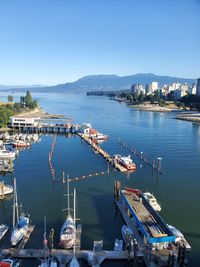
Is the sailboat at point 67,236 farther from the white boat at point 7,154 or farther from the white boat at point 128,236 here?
the white boat at point 7,154

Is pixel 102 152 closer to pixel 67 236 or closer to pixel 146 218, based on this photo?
pixel 146 218

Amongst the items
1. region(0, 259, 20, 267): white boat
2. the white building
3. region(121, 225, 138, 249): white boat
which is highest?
the white building

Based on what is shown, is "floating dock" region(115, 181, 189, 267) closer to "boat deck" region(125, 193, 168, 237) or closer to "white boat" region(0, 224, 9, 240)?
"boat deck" region(125, 193, 168, 237)

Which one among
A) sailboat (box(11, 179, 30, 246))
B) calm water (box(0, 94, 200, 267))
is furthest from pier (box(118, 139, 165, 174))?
sailboat (box(11, 179, 30, 246))

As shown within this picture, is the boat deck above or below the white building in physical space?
below

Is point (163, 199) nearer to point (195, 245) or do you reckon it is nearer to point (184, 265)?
point (195, 245)

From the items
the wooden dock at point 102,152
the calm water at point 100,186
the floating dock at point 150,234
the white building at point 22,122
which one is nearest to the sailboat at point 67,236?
the calm water at point 100,186

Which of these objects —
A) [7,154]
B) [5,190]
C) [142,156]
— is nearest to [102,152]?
[142,156]

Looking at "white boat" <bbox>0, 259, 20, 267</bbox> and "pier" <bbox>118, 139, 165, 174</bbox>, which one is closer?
"white boat" <bbox>0, 259, 20, 267</bbox>
